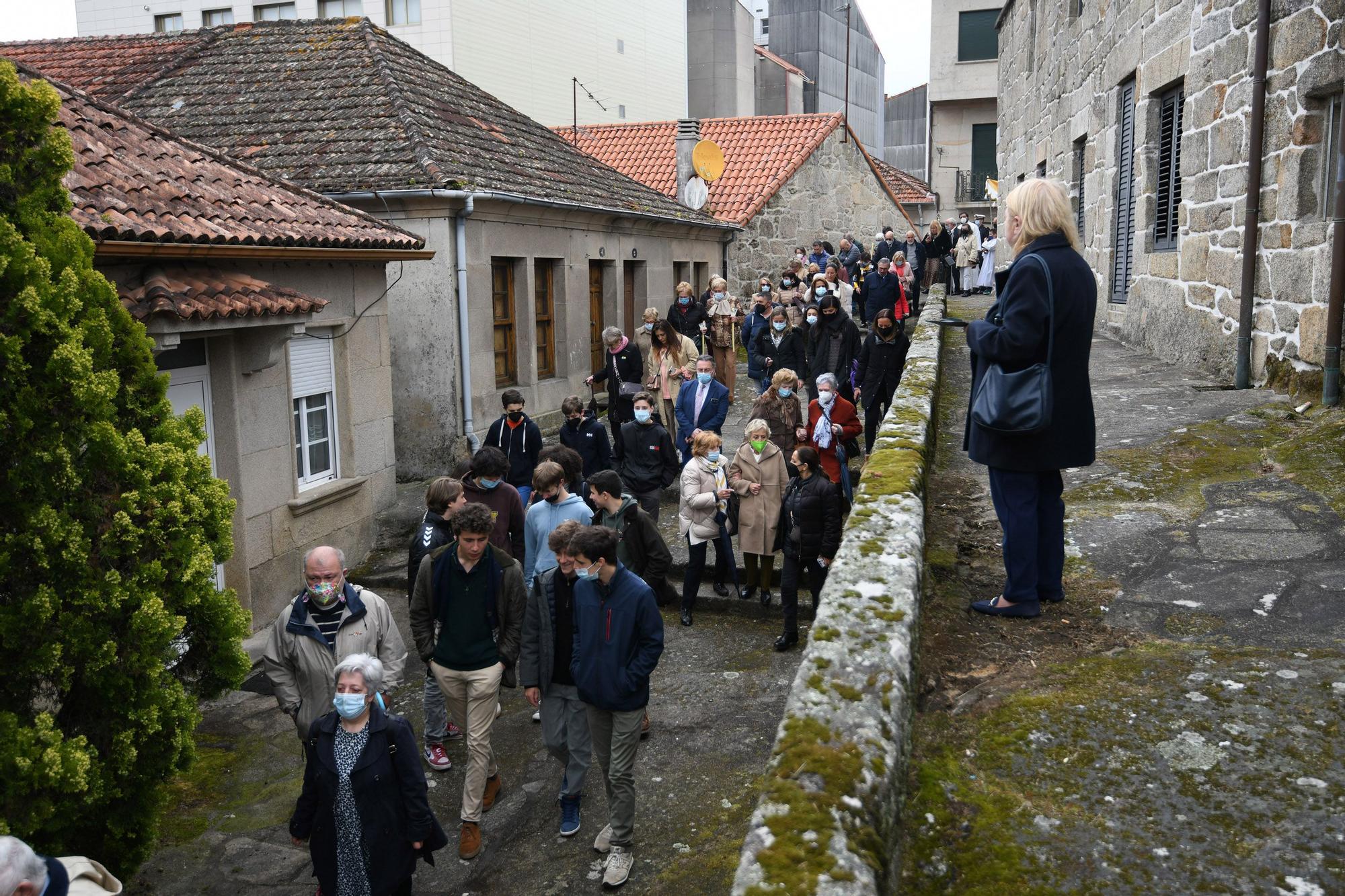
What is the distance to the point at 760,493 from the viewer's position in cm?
891

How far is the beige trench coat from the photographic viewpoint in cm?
888

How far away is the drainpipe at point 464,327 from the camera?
12922 millimetres

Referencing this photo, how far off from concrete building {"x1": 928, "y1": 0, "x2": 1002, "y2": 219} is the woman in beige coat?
33334 millimetres

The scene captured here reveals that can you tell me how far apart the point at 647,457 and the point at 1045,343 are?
224 inches

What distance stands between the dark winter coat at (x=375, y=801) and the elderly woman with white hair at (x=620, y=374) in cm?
756

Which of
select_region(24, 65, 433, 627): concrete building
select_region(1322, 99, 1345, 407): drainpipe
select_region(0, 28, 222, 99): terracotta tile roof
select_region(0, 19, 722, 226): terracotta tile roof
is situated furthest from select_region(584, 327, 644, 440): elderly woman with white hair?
select_region(0, 28, 222, 99): terracotta tile roof

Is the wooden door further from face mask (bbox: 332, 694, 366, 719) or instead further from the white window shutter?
face mask (bbox: 332, 694, 366, 719)

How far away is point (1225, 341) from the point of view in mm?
8711

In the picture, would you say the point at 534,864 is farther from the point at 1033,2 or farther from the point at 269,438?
the point at 1033,2

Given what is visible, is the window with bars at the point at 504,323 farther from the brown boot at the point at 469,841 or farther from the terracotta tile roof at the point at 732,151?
the terracotta tile roof at the point at 732,151

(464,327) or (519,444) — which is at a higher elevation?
(464,327)

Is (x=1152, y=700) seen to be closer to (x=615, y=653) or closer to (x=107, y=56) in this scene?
(x=615, y=653)

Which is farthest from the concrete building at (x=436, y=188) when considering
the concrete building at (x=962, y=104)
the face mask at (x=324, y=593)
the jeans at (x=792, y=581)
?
the concrete building at (x=962, y=104)

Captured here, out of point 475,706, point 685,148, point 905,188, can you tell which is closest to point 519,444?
point 475,706
